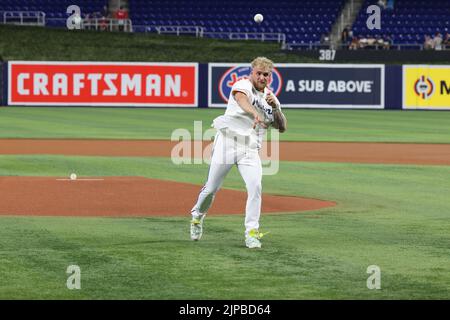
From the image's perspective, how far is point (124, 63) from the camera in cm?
4328

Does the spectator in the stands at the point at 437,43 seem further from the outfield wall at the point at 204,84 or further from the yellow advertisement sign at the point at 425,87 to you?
the outfield wall at the point at 204,84

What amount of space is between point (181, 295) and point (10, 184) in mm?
9331

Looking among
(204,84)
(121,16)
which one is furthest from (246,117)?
(121,16)

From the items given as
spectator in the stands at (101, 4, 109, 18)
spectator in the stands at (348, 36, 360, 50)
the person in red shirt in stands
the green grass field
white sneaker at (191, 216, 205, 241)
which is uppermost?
spectator in the stands at (101, 4, 109, 18)

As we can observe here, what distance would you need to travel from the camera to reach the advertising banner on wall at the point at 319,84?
44.2 meters

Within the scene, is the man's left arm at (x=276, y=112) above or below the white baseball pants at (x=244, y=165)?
above

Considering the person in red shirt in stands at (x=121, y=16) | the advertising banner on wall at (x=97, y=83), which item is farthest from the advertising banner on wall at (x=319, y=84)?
the person in red shirt in stands at (x=121, y=16)

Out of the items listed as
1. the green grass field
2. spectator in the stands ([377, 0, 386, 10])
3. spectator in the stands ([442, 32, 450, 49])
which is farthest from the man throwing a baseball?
spectator in the stands ([377, 0, 386, 10])

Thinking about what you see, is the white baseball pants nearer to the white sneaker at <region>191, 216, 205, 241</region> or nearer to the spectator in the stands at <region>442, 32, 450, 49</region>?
the white sneaker at <region>191, 216, 205, 241</region>

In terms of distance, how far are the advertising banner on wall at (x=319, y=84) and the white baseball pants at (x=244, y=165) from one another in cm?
3287

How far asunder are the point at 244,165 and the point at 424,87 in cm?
3389

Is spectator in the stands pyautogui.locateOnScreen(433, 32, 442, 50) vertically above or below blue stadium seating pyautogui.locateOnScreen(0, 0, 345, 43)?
below

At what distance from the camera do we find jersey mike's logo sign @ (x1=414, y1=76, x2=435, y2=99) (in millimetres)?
43812
